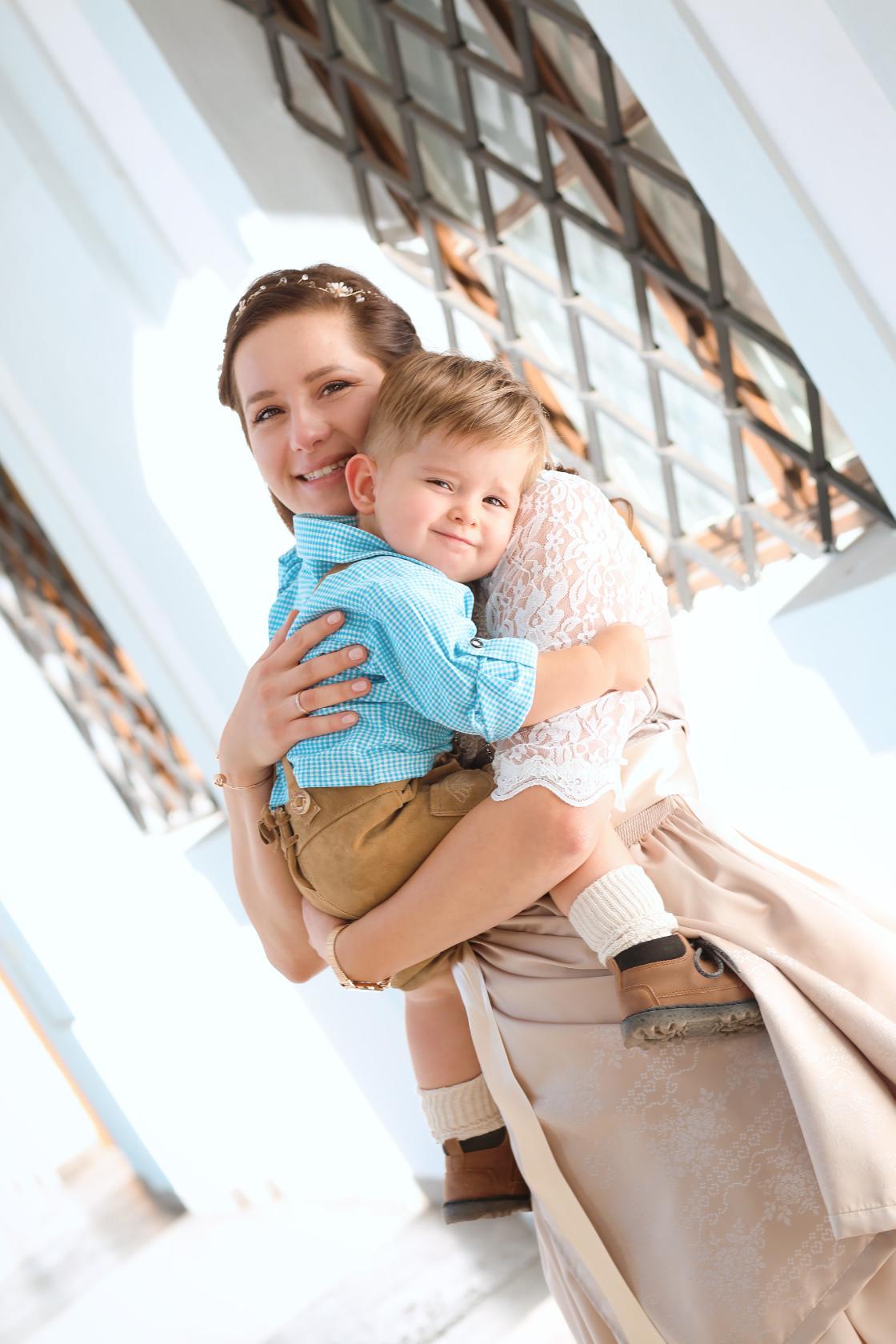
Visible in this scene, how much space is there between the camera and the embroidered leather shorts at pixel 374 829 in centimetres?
109

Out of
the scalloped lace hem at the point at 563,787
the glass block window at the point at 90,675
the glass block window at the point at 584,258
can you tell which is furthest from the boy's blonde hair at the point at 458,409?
the glass block window at the point at 90,675

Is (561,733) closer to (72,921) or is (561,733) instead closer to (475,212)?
(475,212)

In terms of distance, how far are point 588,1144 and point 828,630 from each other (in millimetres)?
1135

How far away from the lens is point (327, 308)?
132 cm

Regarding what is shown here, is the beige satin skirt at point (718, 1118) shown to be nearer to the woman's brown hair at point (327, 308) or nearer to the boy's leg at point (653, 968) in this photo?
the boy's leg at point (653, 968)

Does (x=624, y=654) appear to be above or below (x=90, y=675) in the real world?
below

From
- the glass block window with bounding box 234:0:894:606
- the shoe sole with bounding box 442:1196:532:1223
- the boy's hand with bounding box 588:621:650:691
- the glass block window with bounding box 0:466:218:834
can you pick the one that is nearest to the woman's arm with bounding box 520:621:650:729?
the boy's hand with bounding box 588:621:650:691

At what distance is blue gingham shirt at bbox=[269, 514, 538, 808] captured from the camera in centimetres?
100

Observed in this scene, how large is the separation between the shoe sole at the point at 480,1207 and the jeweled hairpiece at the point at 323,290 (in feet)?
3.66

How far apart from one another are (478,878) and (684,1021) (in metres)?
0.23

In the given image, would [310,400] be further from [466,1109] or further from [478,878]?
[466,1109]

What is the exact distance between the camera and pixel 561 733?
104cm

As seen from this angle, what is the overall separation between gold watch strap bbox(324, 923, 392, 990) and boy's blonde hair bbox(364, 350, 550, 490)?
51 centimetres

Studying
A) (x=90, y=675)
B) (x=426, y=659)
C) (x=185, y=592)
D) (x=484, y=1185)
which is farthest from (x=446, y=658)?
(x=90, y=675)
